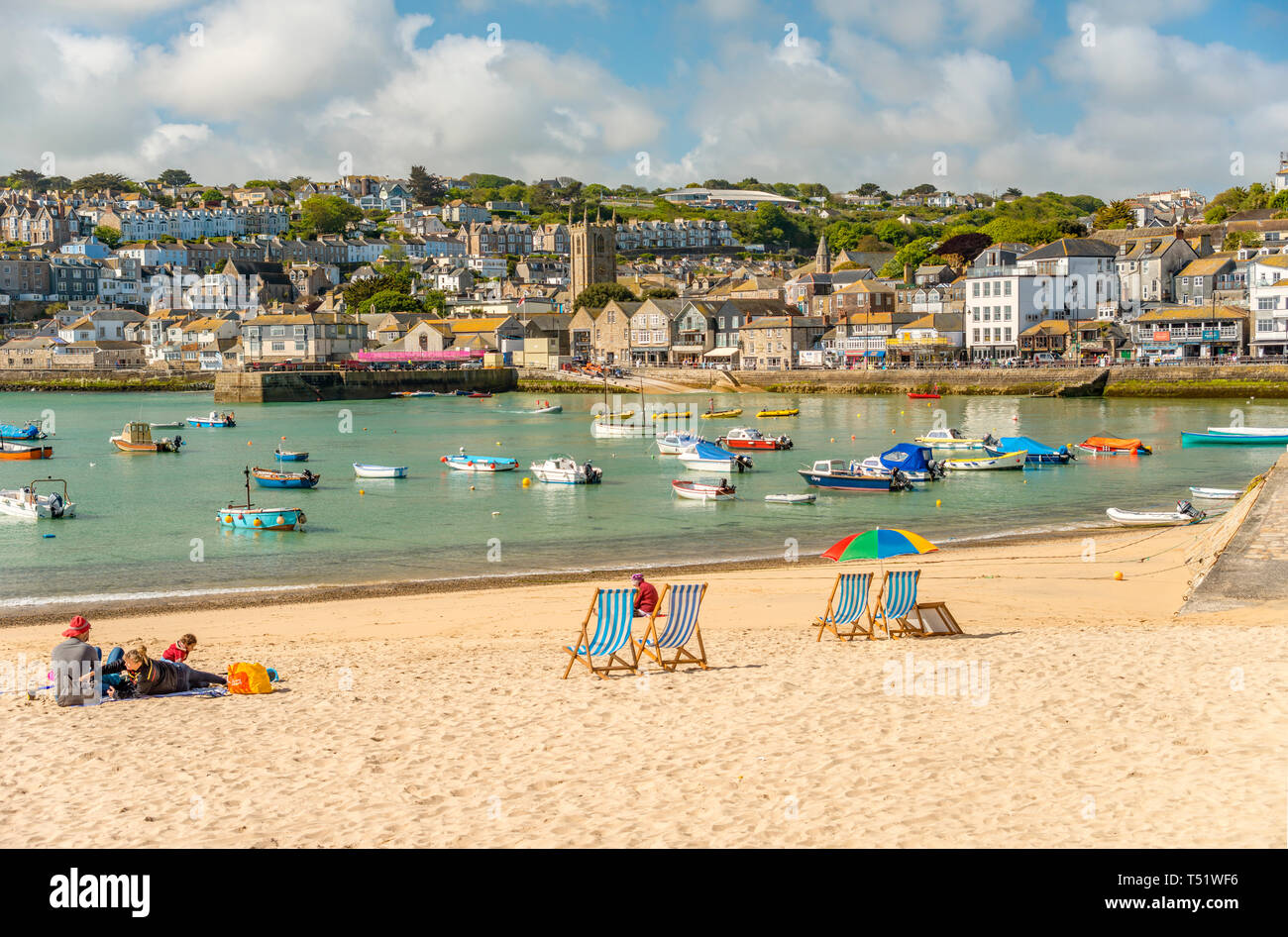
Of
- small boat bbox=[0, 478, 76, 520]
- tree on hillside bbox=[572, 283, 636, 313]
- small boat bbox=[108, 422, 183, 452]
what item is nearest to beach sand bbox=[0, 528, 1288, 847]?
small boat bbox=[0, 478, 76, 520]

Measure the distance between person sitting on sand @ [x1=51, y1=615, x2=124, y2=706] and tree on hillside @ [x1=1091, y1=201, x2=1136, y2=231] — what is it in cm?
13464

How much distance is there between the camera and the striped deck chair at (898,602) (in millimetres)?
12547

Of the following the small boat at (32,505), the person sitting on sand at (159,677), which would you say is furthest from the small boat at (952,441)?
A: the person sitting on sand at (159,677)

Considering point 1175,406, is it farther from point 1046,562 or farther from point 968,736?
point 968,736

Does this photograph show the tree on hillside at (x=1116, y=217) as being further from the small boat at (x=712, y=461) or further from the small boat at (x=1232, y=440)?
the small boat at (x=712, y=461)

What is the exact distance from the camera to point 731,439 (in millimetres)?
46438

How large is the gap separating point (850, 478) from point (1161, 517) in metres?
9.55

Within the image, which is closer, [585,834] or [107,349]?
[585,834]

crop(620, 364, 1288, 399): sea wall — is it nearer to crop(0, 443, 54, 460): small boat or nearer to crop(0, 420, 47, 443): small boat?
crop(0, 420, 47, 443): small boat

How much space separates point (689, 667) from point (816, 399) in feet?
228

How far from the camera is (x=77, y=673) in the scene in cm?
999

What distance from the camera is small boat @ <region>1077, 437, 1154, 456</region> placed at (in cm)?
4172

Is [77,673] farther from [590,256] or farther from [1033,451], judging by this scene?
[590,256]
